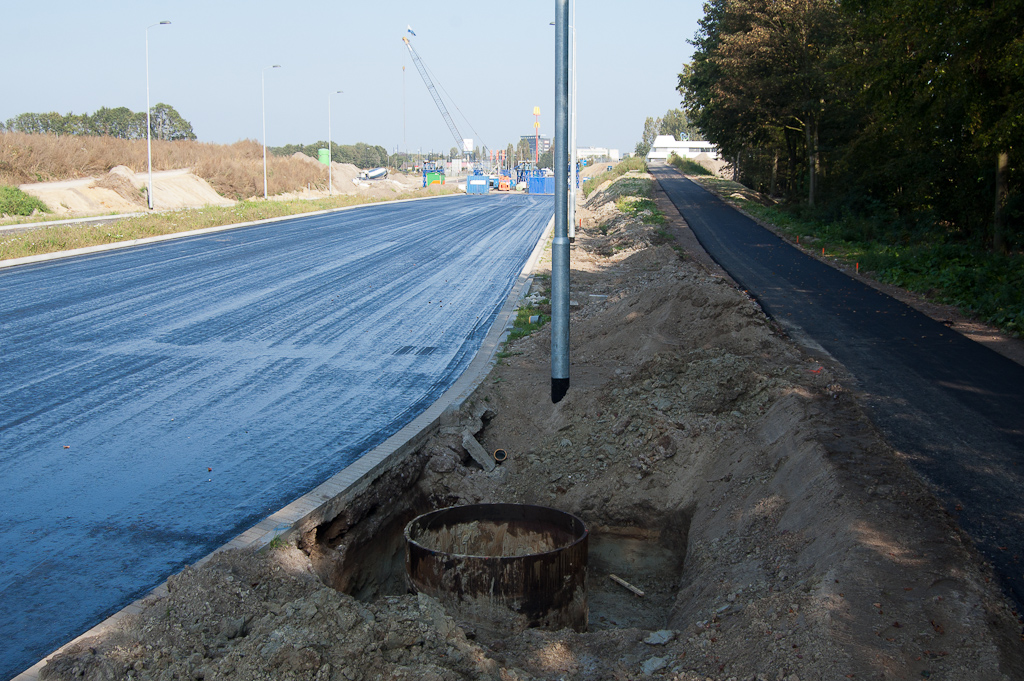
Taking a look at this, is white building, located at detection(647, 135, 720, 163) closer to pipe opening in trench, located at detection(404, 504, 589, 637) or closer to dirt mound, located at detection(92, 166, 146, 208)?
dirt mound, located at detection(92, 166, 146, 208)

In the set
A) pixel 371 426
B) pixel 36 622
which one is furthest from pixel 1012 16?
pixel 36 622

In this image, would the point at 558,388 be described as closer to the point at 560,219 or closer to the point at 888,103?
the point at 560,219

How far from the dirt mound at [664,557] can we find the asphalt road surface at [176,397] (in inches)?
31.3

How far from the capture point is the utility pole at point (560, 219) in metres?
8.59

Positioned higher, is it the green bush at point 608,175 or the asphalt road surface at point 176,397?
the green bush at point 608,175

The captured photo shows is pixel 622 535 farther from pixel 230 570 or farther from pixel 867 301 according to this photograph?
pixel 867 301

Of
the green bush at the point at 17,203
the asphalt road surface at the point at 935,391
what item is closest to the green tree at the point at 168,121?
the green bush at the point at 17,203

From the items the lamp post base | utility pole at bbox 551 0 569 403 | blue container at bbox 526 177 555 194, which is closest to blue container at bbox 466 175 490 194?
blue container at bbox 526 177 555 194

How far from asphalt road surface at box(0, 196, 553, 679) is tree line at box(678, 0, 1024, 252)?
9.79 meters

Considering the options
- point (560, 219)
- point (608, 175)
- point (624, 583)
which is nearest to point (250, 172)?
point (608, 175)

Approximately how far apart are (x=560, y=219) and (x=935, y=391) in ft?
15.6

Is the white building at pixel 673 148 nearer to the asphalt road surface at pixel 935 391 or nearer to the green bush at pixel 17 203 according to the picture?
the green bush at pixel 17 203

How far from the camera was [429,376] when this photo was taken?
35.4 feet

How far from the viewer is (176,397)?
953cm
